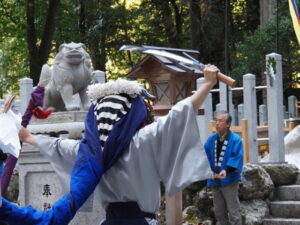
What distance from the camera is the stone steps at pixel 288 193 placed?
11000mm

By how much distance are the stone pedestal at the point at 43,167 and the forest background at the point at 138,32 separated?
36.1 ft

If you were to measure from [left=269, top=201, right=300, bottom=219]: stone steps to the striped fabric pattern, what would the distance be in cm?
637

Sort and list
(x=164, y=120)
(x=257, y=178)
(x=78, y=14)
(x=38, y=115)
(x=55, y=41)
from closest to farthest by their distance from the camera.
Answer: (x=164, y=120) → (x=38, y=115) → (x=257, y=178) → (x=55, y=41) → (x=78, y=14)

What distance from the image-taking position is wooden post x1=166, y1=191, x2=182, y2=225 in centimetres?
1006

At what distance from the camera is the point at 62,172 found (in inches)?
203

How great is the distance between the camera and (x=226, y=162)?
9281 millimetres

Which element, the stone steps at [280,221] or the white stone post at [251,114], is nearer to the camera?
the stone steps at [280,221]

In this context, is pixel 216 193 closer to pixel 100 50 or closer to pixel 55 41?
pixel 55 41

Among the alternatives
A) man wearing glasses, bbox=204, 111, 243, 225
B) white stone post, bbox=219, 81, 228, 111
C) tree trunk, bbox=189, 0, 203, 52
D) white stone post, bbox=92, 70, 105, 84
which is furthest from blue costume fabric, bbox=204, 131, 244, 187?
tree trunk, bbox=189, 0, 203, 52

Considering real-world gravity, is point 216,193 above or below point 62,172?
below

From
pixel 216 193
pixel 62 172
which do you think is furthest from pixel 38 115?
pixel 216 193

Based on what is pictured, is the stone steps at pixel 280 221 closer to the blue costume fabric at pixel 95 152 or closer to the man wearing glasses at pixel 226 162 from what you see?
the man wearing glasses at pixel 226 162

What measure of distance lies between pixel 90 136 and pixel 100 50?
840 inches

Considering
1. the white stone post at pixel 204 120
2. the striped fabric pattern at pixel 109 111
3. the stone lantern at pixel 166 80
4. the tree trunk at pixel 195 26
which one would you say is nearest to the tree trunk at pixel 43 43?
the tree trunk at pixel 195 26
